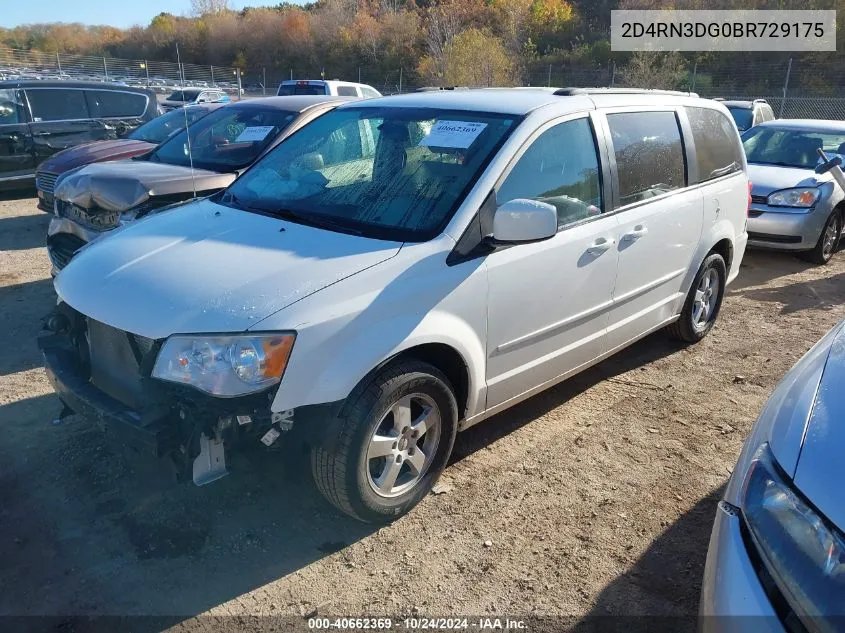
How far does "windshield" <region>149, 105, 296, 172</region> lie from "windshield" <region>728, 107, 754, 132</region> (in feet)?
32.9

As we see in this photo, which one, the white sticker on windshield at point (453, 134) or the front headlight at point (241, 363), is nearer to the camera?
the front headlight at point (241, 363)

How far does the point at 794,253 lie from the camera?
852 centimetres

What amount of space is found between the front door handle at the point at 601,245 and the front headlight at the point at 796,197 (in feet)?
17.2

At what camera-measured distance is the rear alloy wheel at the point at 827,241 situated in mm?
8039

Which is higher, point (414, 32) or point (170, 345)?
point (414, 32)

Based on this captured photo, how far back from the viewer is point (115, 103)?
1116cm

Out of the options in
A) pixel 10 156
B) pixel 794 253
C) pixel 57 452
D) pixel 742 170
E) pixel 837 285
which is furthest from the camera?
pixel 10 156

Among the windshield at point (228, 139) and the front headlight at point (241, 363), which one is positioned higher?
the windshield at point (228, 139)

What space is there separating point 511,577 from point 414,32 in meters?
46.9

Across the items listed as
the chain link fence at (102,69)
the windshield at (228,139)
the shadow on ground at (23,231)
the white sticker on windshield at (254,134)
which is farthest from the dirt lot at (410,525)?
the chain link fence at (102,69)

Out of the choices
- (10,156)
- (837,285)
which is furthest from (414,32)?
(837,285)

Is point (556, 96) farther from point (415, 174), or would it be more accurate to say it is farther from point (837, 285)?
point (837, 285)

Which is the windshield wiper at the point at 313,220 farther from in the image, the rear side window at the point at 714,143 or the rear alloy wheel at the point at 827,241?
the rear alloy wheel at the point at 827,241

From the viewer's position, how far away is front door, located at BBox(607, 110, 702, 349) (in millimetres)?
4008
